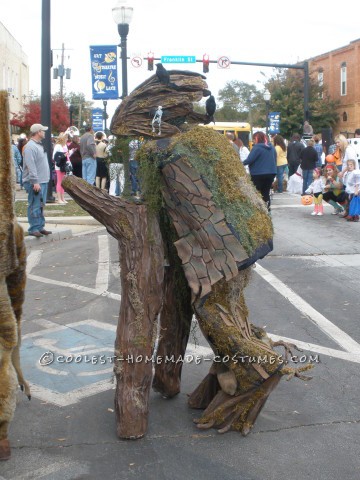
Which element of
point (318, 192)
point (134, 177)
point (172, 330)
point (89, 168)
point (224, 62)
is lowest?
point (172, 330)

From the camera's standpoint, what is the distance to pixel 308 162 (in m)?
18.4

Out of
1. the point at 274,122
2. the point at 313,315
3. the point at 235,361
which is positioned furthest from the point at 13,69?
the point at 235,361

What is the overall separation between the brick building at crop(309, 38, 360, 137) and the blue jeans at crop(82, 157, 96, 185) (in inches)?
1146

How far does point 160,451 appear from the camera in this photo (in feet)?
12.3

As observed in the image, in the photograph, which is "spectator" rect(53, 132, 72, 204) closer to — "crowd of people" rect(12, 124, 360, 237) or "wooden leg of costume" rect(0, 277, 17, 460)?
"crowd of people" rect(12, 124, 360, 237)

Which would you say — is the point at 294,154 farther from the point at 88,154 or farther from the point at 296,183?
the point at 88,154

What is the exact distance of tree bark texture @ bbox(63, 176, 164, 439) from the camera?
148 inches

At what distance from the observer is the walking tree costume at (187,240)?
147 inches

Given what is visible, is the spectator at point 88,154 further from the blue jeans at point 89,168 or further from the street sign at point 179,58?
the street sign at point 179,58

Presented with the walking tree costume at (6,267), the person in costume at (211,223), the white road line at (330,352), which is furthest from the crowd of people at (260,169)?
the walking tree costume at (6,267)

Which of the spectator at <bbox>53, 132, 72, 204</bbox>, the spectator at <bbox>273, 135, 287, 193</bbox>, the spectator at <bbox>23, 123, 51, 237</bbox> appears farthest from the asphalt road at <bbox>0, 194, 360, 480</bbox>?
the spectator at <bbox>273, 135, 287, 193</bbox>

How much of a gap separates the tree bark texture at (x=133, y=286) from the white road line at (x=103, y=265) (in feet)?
13.9

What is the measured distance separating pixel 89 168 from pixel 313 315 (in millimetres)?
9881

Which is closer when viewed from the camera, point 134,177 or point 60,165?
point 134,177
